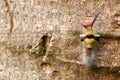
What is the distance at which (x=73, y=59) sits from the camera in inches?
52.9

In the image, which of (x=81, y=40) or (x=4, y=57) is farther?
(x=4, y=57)

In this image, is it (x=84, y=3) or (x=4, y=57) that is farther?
(x=4, y=57)

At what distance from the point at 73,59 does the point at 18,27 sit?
15 centimetres

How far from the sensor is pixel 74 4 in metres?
1.33

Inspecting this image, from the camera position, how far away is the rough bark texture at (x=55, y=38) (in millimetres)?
1314

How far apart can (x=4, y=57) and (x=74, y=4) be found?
0.74 feet

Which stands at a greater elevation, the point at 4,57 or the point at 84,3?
the point at 84,3

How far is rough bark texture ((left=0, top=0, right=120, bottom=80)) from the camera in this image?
1.31 m

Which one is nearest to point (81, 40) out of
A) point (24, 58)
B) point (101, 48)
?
point (101, 48)

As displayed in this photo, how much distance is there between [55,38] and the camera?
134cm

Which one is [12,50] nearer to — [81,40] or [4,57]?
[4,57]

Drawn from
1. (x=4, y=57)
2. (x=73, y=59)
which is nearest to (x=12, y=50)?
(x=4, y=57)

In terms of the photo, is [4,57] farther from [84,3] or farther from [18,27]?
[84,3]

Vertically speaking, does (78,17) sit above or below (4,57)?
above
